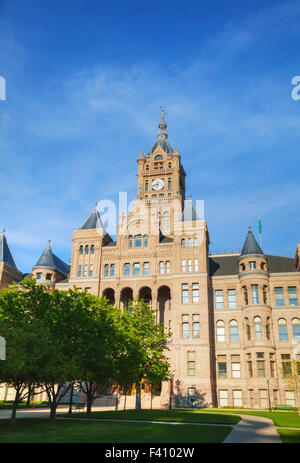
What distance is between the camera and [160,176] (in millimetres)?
86812

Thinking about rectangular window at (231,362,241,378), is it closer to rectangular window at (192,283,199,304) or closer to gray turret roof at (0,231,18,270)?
rectangular window at (192,283,199,304)

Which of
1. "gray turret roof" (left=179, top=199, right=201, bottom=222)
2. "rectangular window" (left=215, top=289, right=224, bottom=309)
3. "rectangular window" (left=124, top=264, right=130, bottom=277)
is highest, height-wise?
"gray turret roof" (left=179, top=199, right=201, bottom=222)

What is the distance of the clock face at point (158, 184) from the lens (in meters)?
85.6

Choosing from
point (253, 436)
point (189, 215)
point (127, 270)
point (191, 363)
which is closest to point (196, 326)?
point (191, 363)

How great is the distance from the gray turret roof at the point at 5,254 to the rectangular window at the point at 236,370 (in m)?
40.2

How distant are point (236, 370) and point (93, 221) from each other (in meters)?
33.3

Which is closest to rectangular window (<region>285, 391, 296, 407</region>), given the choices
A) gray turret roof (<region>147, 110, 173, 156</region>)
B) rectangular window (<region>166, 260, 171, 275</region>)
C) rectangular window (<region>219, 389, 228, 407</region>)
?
rectangular window (<region>219, 389, 228, 407</region>)

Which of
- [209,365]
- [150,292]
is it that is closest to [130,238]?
[150,292]

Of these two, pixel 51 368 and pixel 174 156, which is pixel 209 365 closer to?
pixel 51 368

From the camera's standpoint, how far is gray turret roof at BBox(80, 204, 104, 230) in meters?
66.9

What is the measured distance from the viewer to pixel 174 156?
87.5 meters

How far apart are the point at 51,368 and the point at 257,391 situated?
116ft

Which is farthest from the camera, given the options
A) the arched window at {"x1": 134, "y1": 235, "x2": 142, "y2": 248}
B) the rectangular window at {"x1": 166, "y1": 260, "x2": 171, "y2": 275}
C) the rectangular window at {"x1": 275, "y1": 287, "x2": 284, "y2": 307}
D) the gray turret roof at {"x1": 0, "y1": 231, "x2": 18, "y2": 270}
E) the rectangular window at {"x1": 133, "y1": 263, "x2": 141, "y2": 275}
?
the gray turret roof at {"x1": 0, "y1": 231, "x2": 18, "y2": 270}

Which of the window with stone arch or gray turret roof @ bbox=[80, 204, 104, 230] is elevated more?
gray turret roof @ bbox=[80, 204, 104, 230]
